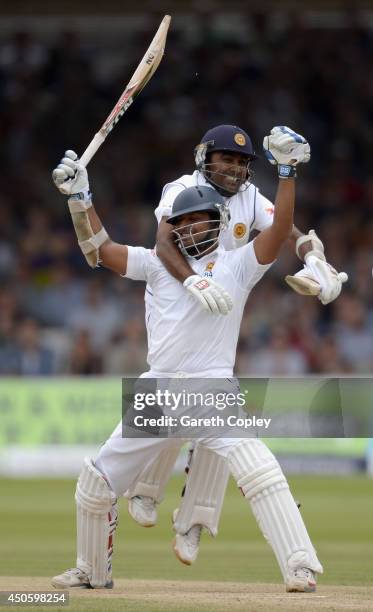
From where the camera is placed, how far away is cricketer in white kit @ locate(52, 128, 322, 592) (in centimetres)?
578

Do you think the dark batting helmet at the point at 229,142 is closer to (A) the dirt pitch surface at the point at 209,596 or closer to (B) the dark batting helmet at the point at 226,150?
(B) the dark batting helmet at the point at 226,150

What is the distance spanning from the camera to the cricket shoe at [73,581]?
6070 mm

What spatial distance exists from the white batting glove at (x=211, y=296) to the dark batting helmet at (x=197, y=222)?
25 centimetres

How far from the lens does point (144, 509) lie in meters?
6.57

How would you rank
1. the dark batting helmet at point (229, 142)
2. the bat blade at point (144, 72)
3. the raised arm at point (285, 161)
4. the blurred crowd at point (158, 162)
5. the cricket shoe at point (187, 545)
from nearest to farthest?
the raised arm at point (285, 161), the dark batting helmet at point (229, 142), the cricket shoe at point (187, 545), the bat blade at point (144, 72), the blurred crowd at point (158, 162)

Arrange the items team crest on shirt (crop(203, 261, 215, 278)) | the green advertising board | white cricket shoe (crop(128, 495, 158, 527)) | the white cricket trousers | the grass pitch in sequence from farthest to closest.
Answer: the green advertising board
white cricket shoe (crop(128, 495, 158, 527))
team crest on shirt (crop(203, 261, 215, 278))
the white cricket trousers
the grass pitch

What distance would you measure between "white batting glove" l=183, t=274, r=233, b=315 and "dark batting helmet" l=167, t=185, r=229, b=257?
0.25 meters

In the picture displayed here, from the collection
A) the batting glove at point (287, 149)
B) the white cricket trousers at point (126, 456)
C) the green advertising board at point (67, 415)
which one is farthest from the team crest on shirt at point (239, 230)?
the green advertising board at point (67, 415)

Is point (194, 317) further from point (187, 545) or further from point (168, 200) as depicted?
point (187, 545)

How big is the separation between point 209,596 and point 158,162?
1160 cm

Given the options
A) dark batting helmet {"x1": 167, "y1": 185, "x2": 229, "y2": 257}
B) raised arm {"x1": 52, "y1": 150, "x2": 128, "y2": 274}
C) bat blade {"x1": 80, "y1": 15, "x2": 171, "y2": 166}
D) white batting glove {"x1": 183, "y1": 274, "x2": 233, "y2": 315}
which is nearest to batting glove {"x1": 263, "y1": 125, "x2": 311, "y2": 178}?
dark batting helmet {"x1": 167, "y1": 185, "x2": 229, "y2": 257}

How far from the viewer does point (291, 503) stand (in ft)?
18.7

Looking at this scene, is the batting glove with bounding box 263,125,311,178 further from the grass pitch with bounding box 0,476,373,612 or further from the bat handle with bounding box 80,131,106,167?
the grass pitch with bounding box 0,476,373,612

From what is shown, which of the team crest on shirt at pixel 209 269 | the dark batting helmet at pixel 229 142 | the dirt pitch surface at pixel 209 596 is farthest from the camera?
the dark batting helmet at pixel 229 142
